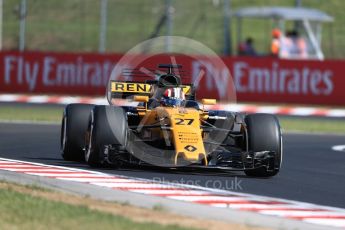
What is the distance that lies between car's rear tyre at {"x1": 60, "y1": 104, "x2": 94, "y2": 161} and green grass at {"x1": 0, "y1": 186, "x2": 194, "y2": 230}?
14.3 ft

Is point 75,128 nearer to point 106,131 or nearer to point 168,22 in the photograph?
point 106,131

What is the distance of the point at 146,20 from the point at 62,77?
8376 millimetres

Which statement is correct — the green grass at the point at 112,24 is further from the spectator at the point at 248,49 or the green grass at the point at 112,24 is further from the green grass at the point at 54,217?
the green grass at the point at 54,217

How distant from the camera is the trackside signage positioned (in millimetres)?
29203

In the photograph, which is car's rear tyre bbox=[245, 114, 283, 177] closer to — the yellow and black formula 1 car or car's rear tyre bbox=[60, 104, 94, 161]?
the yellow and black formula 1 car

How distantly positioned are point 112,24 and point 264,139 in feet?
92.7

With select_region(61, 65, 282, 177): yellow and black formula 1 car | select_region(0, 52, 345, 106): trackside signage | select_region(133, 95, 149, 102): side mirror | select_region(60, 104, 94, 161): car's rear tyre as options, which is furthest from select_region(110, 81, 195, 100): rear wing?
select_region(0, 52, 345, 106): trackside signage

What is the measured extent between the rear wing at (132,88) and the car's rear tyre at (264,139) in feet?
4.52

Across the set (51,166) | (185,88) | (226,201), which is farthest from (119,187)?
(185,88)

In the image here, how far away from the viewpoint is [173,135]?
12453 millimetres

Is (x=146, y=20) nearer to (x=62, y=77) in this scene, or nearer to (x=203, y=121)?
(x=62, y=77)

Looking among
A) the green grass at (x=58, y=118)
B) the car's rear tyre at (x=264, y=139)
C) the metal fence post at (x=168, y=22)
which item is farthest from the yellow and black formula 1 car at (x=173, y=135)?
the metal fence post at (x=168, y=22)

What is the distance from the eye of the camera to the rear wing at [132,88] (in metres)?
14.1

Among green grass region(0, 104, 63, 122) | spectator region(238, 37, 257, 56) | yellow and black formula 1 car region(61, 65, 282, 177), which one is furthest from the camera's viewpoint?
spectator region(238, 37, 257, 56)
